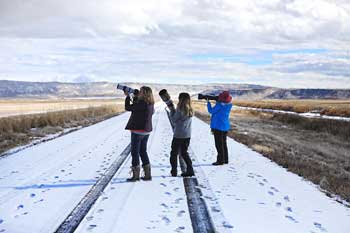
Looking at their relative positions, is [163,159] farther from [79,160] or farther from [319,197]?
[319,197]

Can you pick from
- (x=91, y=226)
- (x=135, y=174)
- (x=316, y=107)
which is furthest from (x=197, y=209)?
(x=316, y=107)

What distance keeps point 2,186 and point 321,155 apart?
45.4ft

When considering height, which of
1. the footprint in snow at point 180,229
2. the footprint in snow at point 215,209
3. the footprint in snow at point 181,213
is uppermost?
the footprint in snow at point 180,229

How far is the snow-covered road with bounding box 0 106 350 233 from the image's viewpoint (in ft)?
22.1

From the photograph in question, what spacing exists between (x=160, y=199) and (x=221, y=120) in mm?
4661

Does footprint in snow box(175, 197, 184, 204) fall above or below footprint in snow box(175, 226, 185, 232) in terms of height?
below

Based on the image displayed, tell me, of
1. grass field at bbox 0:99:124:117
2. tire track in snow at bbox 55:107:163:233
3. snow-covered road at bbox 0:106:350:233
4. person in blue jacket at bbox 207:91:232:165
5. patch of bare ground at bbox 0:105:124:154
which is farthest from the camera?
grass field at bbox 0:99:124:117

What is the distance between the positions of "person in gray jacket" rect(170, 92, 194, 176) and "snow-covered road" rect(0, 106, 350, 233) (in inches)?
16.4

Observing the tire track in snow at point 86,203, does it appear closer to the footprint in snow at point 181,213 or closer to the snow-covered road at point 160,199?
the snow-covered road at point 160,199

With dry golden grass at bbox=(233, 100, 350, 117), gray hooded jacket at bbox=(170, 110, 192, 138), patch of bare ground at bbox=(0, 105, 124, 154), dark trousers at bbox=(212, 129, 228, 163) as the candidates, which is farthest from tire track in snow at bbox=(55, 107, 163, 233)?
dry golden grass at bbox=(233, 100, 350, 117)

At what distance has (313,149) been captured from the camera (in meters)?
21.9

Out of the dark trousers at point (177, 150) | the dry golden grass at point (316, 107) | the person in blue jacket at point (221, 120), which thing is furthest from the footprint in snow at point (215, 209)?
the dry golden grass at point (316, 107)

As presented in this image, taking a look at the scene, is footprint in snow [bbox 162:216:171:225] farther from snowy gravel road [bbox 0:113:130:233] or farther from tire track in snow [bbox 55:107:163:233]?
snowy gravel road [bbox 0:113:130:233]

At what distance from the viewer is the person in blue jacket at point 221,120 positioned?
1234 centimetres
